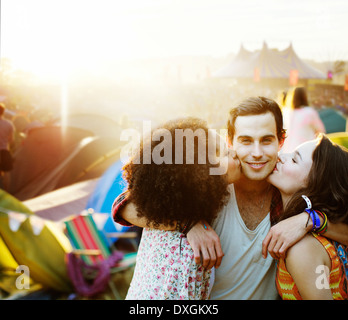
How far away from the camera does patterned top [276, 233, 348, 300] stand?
967mm

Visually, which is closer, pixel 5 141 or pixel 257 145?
pixel 257 145

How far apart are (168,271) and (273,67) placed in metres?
13.2

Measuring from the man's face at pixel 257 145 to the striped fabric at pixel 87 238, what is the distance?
121 cm

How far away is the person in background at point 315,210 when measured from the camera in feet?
3.07

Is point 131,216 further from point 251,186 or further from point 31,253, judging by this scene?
point 31,253

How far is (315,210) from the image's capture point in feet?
3.42

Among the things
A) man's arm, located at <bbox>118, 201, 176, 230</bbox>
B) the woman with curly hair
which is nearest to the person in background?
the woman with curly hair

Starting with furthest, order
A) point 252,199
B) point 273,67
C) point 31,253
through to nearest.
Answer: point 273,67 < point 31,253 < point 252,199

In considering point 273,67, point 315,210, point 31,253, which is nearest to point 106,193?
point 31,253

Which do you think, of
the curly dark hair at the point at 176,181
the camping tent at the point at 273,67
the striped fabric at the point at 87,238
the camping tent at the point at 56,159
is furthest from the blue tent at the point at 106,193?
the camping tent at the point at 273,67

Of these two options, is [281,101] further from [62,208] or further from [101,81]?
[101,81]

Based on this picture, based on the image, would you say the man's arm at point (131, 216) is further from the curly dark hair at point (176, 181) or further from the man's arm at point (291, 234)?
the man's arm at point (291, 234)

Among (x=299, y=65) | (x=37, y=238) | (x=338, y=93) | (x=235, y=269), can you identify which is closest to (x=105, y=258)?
(x=37, y=238)

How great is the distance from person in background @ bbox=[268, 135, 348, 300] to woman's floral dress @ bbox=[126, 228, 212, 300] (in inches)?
10.0
